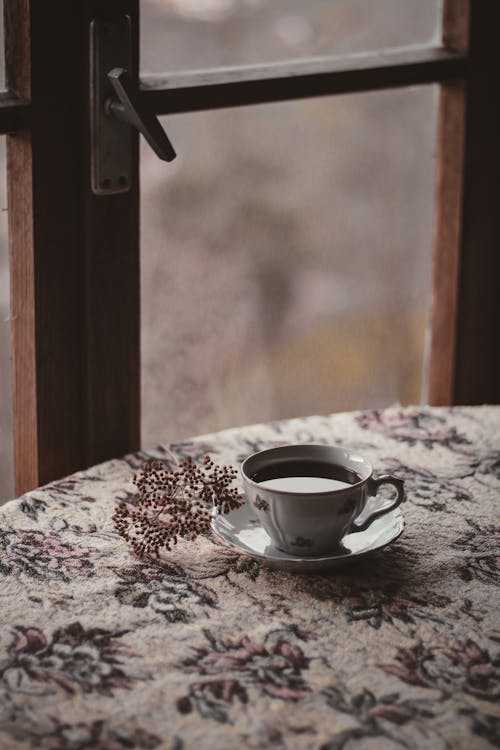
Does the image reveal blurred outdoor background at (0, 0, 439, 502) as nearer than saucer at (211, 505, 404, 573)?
No

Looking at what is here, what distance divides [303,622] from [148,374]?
0.69 metres

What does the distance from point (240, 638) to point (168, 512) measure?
0.72 feet

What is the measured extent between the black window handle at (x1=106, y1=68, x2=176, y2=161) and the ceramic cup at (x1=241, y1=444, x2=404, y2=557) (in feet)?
1.26

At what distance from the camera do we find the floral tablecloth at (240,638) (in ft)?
2.53

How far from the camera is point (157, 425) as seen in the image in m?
1.58

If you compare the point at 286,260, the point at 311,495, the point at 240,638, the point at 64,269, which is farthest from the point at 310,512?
the point at 286,260

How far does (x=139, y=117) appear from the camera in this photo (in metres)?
1.19

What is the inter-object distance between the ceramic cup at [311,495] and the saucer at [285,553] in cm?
1

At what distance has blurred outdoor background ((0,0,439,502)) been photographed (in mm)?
1482

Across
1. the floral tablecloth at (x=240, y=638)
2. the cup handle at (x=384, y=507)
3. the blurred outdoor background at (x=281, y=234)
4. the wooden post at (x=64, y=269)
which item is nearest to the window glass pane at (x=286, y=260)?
the blurred outdoor background at (x=281, y=234)

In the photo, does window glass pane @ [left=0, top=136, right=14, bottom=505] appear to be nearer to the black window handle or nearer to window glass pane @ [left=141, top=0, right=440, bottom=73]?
the black window handle

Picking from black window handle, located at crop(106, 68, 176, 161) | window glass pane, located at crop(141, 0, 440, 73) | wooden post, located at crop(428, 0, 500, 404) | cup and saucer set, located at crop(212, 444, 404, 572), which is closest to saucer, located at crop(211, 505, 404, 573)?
cup and saucer set, located at crop(212, 444, 404, 572)

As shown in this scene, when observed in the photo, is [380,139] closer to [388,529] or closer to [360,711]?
[388,529]

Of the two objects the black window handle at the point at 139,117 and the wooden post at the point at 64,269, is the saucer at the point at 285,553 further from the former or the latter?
the black window handle at the point at 139,117
